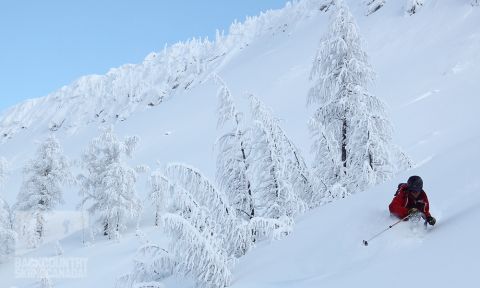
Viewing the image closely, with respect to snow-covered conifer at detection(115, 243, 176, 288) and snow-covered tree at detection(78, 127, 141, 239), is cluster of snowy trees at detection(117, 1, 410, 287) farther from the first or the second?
snow-covered tree at detection(78, 127, 141, 239)

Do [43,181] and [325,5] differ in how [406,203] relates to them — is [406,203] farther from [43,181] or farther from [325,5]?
[325,5]

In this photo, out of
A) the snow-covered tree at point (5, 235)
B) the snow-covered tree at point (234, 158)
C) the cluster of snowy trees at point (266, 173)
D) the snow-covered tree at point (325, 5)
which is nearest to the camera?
the cluster of snowy trees at point (266, 173)

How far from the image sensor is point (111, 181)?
2917cm

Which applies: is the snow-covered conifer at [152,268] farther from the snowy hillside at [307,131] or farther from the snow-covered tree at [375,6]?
the snow-covered tree at [375,6]

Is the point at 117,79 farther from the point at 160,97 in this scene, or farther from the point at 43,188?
the point at 43,188

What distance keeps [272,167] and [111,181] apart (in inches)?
686

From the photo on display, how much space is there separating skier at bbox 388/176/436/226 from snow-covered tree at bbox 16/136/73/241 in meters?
30.7

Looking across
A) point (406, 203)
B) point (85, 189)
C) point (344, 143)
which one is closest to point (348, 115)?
point (344, 143)

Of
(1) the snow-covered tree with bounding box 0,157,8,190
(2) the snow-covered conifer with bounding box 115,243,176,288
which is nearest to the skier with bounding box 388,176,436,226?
(2) the snow-covered conifer with bounding box 115,243,176,288

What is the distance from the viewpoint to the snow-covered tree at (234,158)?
44.8ft

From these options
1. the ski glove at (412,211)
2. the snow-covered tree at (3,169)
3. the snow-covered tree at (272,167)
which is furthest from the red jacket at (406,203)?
the snow-covered tree at (3,169)

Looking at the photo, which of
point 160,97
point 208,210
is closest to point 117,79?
point 160,97

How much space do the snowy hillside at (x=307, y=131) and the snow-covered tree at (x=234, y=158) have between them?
1134 mm

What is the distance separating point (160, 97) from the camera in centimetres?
10575
